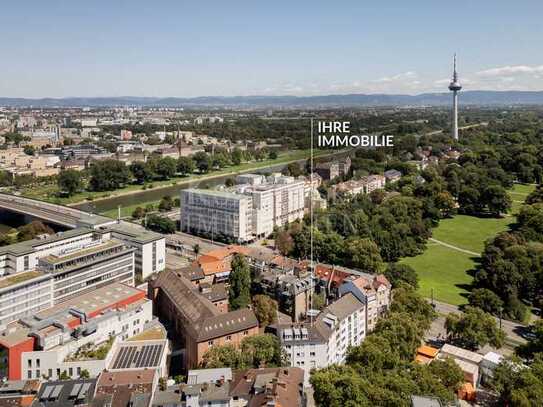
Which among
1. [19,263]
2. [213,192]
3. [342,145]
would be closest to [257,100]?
[342,145]

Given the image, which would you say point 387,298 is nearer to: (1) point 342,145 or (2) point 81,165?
(1) point 342,145

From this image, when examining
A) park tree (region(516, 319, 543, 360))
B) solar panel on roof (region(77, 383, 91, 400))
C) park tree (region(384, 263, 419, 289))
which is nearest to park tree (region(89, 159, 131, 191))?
park tree (region(384, 263, 419, 289))

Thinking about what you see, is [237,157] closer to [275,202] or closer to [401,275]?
[275,202]

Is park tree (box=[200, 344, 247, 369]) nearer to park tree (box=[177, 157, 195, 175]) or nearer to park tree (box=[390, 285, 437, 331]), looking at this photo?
park tree (box=[390, 285, 437, 331])

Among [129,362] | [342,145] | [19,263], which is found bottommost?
[129,362]

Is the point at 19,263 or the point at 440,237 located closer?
the point at 19,263

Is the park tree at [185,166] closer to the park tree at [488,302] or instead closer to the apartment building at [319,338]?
the park tree at [488,302]
